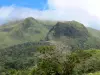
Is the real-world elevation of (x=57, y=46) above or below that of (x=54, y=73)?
above

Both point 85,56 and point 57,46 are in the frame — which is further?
point 85,56

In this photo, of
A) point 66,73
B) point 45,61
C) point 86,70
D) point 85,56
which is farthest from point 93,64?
point 85,56

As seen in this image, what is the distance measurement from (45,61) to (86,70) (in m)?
8.95

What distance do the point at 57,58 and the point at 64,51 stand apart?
83.5 inches

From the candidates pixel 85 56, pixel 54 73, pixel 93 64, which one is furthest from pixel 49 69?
pixel 85 56

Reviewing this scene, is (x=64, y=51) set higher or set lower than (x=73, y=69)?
higher

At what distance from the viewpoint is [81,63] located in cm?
6481

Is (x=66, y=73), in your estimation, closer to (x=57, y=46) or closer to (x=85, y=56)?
(x=57, y=46)

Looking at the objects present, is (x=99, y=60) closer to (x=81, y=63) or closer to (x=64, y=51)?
(x=81, y=63)

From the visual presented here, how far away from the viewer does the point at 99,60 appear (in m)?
63.3

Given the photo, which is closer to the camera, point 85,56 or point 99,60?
point 99,60

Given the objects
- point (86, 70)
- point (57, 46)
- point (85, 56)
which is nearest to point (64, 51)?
point (57, 46)

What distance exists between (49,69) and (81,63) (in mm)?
7264

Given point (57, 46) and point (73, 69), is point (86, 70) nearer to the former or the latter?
point (73, 69)
